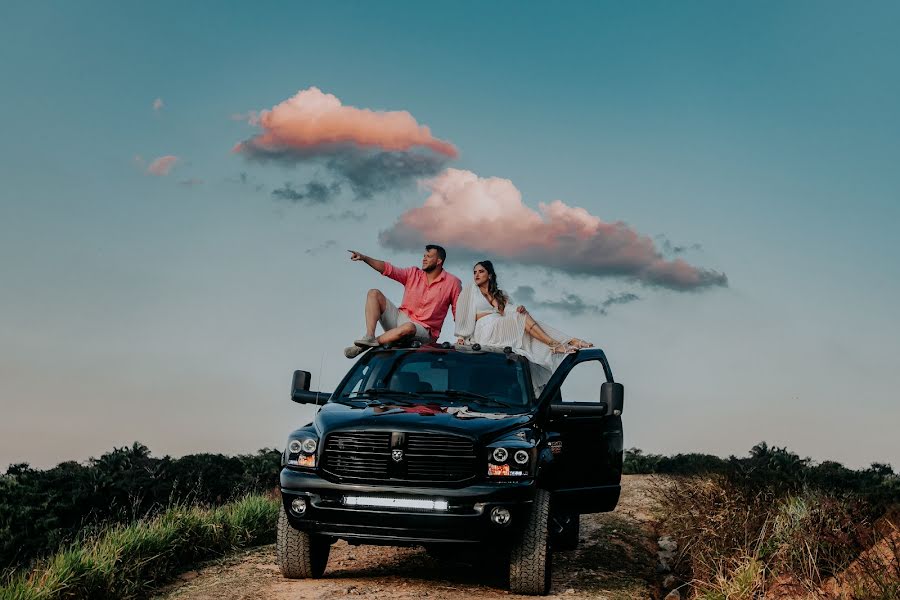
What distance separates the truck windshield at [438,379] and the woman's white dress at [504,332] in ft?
1.72

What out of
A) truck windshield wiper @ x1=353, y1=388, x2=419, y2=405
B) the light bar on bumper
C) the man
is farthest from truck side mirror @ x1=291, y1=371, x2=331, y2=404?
the man

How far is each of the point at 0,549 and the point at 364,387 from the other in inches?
301

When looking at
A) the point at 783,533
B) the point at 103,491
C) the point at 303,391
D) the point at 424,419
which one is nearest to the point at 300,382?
the point at 303,391

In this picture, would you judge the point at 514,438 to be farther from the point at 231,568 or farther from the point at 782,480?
the point at 782,480

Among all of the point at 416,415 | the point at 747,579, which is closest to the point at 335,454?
the point at 416,415

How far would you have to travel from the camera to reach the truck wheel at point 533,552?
8.20 metres

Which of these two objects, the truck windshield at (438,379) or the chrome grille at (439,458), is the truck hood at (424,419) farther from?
the truck windshield at (438,379)

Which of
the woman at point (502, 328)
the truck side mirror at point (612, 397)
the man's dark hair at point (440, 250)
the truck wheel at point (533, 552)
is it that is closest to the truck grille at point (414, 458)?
the truck wheel at point (533, 552)

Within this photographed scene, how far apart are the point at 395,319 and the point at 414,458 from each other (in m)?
4.36

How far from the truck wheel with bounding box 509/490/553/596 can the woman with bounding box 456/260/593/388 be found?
6.33ft

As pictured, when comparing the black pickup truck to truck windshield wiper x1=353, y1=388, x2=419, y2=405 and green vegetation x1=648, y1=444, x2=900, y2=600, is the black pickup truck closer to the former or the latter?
truck windshield wiper x1=353, y1=388, x2=419, y2=405

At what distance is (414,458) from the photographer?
8133 mm

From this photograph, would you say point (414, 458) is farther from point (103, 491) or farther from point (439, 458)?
point (103, 491)

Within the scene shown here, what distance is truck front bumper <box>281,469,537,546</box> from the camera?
7984 mm
